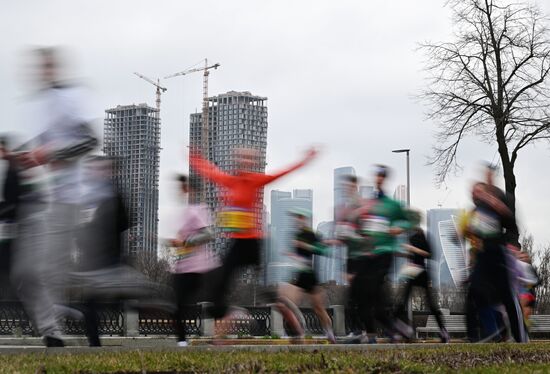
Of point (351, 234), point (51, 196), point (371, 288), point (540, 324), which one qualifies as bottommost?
point (540, 324)

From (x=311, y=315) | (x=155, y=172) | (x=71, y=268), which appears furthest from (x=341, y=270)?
(x=155, y=172)

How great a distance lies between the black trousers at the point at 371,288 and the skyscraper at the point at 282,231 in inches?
37.1

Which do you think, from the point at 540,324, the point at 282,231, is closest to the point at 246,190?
the point at 282,231

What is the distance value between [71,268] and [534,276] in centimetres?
965

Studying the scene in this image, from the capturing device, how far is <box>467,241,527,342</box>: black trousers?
10797mm

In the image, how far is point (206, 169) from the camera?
945 cm

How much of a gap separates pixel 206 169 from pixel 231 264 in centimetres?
115

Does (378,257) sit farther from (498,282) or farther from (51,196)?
(51,196)

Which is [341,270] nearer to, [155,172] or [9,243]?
[9,243]

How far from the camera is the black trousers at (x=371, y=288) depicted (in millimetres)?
10523

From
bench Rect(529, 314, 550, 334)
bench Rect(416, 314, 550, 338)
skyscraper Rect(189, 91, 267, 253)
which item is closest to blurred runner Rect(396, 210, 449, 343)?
bench Rect(416, 314, 550, 338)

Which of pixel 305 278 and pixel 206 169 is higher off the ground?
pixel 206 169

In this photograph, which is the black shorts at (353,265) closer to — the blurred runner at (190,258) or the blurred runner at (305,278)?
the blurred runner at (305,278)

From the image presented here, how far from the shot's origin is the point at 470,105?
28.6 m
